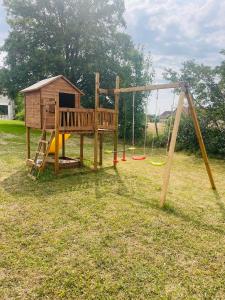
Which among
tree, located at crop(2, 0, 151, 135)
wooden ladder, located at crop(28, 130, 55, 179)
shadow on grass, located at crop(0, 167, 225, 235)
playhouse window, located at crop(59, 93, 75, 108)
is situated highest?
tree, located at crop(2, 0, 151, 135)

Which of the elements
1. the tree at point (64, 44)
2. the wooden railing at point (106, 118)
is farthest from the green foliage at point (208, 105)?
the tree at point (64, 44)

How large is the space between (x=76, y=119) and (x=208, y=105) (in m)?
9.58

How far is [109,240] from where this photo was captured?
492cm

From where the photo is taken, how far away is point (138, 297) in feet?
11.3

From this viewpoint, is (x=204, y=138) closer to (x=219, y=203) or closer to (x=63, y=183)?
(x=219, y=203)

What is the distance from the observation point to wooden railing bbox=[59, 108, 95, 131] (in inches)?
386

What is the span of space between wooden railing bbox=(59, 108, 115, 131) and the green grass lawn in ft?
7.44

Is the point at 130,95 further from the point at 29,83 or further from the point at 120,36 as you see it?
the point at 29,83

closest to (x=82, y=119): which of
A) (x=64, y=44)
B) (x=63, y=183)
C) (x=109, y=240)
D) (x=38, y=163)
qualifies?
(x=38, y=163)

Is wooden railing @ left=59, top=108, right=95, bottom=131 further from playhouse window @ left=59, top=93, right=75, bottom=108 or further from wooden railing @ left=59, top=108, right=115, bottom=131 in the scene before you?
playhouse window @ left=59, top=93, right=75, bottom=108

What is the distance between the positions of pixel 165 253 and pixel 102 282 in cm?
133

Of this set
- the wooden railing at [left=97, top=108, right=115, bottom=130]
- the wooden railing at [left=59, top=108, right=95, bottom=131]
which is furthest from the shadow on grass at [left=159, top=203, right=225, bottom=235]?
the wooden railing at [left=97, top=108, right=115, bottom=130]

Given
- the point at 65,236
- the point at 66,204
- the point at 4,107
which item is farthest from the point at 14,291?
the point at 4,107

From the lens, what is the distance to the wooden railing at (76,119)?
9805 millimetres
